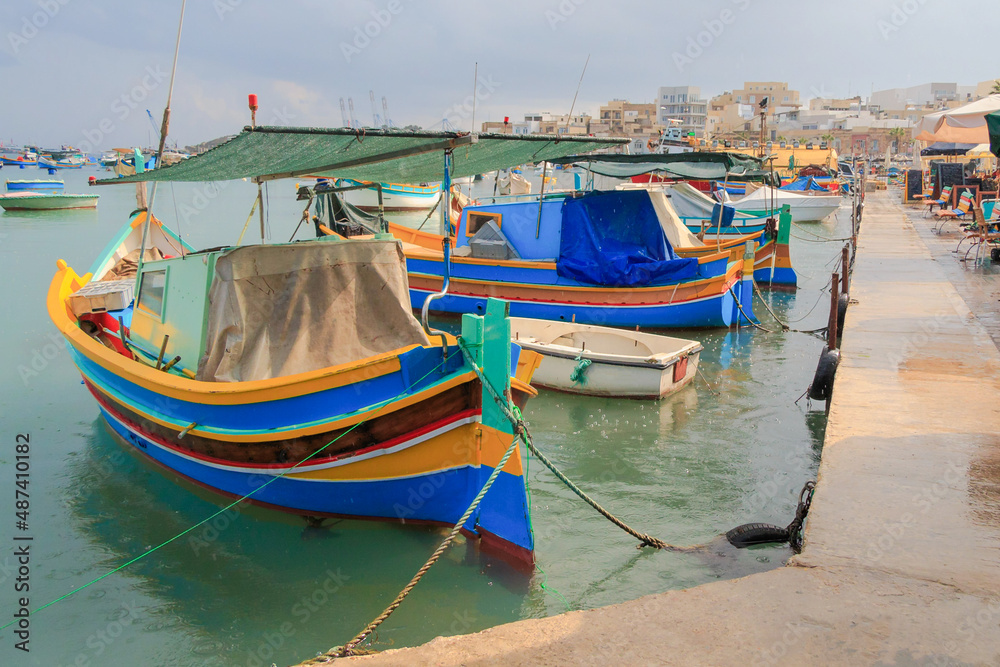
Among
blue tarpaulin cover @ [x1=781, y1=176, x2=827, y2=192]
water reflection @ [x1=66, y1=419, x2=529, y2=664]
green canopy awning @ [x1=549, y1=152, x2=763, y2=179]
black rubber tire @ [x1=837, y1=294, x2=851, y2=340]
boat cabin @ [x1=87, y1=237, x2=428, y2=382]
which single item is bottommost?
water reflection @ [x1=66, y1=419, x2=529, y2=664]

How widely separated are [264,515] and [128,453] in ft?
8.97

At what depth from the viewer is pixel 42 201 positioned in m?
37.2

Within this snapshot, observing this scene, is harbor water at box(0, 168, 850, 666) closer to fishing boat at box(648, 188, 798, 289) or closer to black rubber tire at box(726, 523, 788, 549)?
black rubber tire at box(726, 523, 788, 549)

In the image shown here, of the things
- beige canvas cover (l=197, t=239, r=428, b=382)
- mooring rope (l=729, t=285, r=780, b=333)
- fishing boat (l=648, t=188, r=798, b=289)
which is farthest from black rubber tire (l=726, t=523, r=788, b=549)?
fishing boat (l=648, t=188, r=798, b=289)

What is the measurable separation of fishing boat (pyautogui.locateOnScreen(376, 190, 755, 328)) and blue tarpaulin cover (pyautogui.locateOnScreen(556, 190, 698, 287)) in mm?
20

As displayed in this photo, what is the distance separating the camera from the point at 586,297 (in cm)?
1336

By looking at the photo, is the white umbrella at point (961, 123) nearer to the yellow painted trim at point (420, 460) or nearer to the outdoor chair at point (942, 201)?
the yellow painted trim at point (420, 460)

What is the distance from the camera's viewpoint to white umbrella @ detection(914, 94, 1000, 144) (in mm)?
11875

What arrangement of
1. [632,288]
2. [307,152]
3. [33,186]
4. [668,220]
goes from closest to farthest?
[307,152] → [632,288] → [668,220] → [33,186]

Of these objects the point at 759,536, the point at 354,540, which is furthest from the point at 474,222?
the point at 759,536

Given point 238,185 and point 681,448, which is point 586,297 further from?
point 238,185

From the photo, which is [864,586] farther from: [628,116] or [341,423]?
[628,116]

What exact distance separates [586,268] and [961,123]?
22.1ft

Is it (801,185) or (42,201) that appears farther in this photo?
(801,185)
